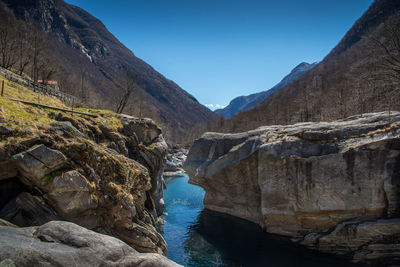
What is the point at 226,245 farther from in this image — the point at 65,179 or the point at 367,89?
the point at 367,89

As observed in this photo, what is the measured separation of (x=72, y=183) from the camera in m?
11.0

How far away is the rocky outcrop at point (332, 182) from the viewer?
1706 centimetres

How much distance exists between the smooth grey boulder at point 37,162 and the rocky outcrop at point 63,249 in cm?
362

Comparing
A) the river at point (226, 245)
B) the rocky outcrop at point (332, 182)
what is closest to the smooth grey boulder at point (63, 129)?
the river at point (226, 245)

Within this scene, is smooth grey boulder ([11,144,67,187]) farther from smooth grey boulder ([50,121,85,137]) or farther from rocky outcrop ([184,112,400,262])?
rocky outcrop ([184,112,400,262])

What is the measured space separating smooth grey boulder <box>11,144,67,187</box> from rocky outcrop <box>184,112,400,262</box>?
1829 centimetres

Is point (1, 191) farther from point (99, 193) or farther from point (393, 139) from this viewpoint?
point (393, 139)

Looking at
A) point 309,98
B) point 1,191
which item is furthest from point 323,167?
point 309,98

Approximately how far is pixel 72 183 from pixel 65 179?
0.37m

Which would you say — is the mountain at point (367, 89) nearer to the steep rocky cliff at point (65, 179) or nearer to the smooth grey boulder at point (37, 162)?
the steep rocky cliff at point (65, 179)

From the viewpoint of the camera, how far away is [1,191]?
9.72 meters

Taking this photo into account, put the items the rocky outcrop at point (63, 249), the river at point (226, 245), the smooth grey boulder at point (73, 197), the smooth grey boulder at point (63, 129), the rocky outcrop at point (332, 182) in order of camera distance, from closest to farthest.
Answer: the rocky outcrop at point (63, 249), the smooth grey boulder at point (73, 197), the smooth grey boulder at point (63, 129), the rocky outcrop at point (332, 182), the river at point (226, 245)

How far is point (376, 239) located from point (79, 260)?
19.9 meters

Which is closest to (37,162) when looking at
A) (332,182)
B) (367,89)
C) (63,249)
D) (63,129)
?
(63,129)
